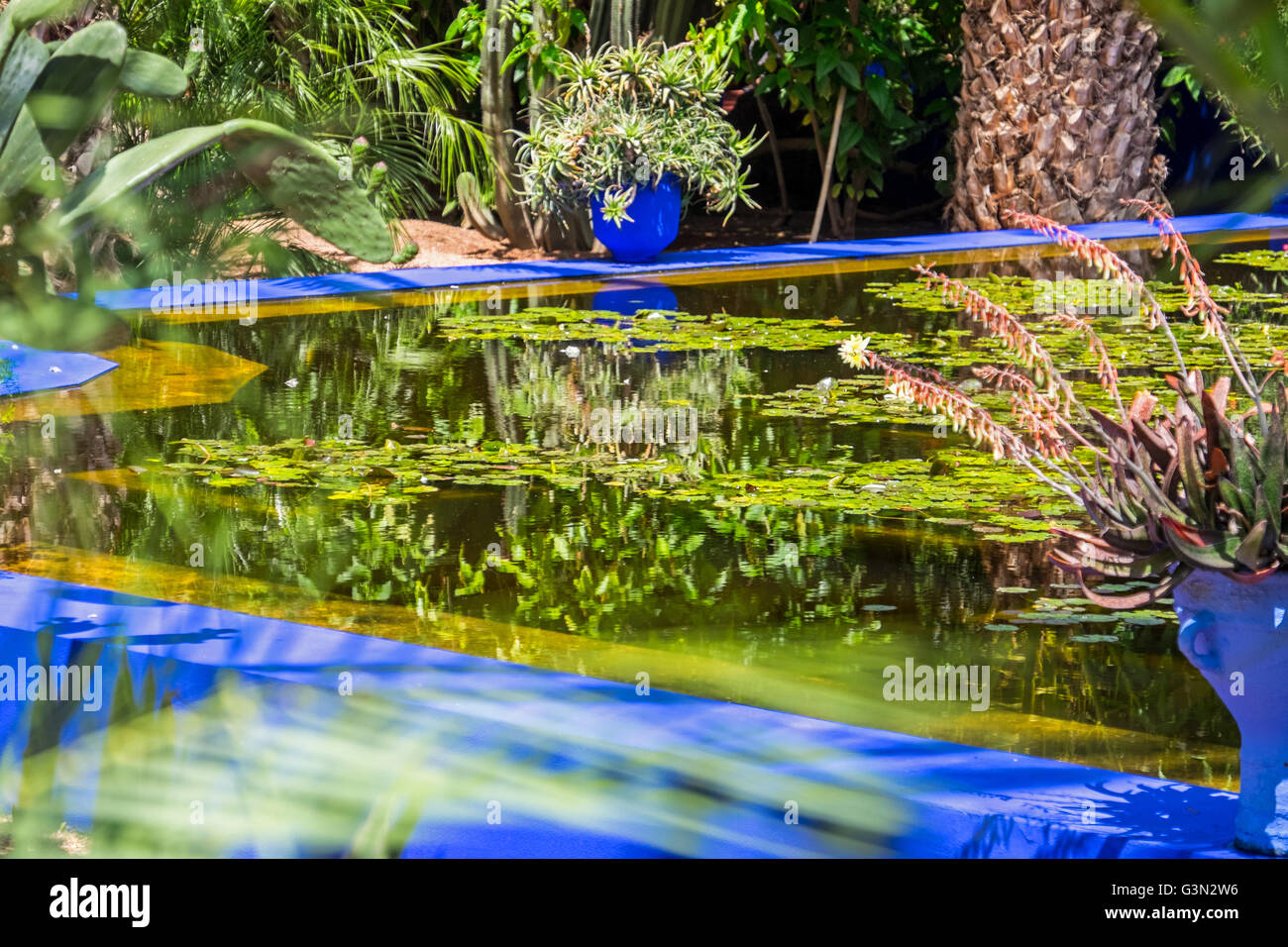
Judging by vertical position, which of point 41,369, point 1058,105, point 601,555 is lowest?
point 601,555

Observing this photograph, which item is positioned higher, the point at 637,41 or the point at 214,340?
the point at 637,41

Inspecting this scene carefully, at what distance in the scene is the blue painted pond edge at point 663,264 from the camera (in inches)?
328

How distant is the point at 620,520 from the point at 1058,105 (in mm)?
8191

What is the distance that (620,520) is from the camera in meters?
4.13

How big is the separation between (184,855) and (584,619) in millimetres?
1220

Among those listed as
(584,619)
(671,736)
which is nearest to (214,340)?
(584,619)

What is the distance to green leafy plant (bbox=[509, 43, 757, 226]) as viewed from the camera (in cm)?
922

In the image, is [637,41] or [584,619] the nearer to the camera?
[584,619]

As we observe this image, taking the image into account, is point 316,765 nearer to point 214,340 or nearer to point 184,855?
point 184,855

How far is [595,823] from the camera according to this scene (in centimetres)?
229
